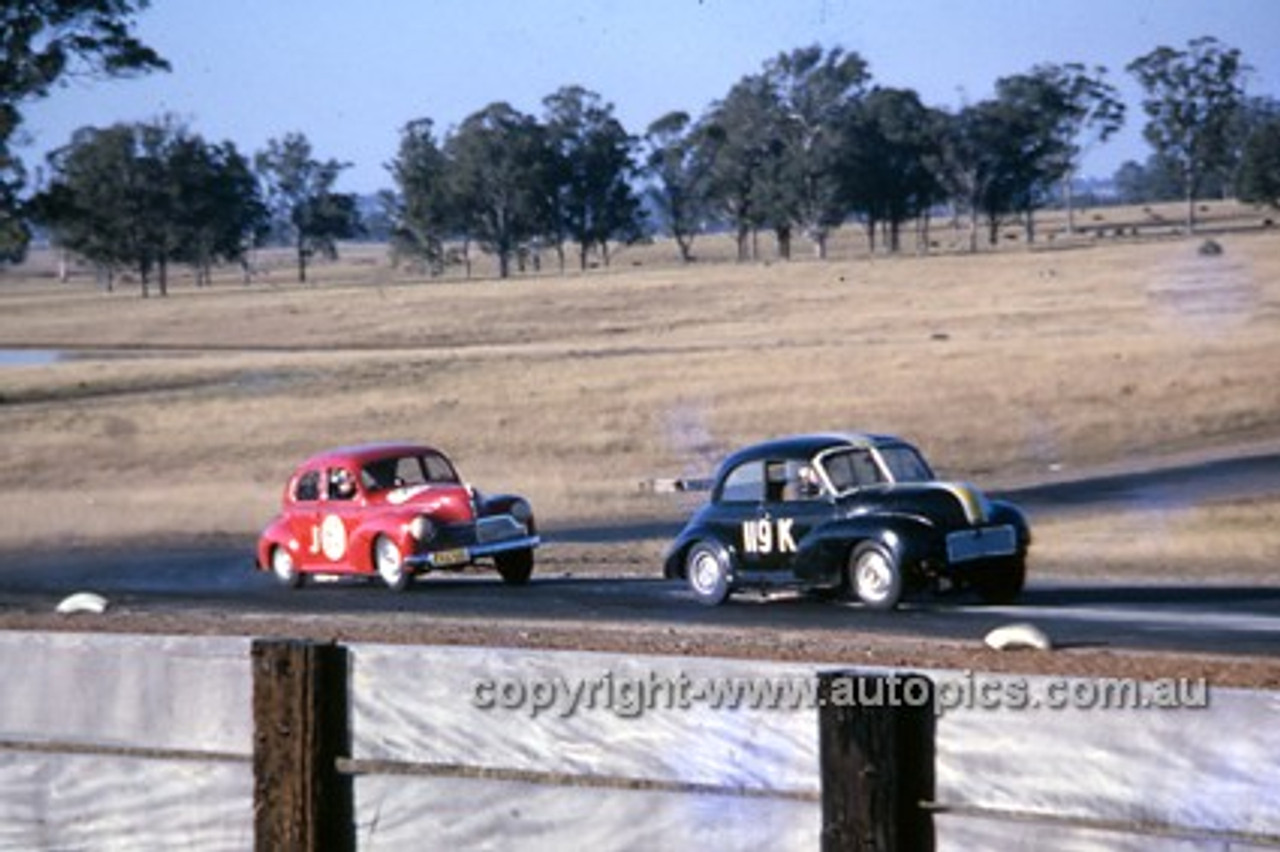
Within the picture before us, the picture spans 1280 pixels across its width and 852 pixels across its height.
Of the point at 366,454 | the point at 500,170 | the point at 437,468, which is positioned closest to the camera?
the point at 366,454

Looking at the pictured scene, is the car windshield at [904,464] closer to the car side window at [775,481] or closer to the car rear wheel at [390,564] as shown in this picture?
the car side window at [775,481]

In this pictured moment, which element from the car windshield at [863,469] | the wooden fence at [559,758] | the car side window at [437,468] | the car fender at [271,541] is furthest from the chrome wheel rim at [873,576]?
the wooden fence at [559,758]

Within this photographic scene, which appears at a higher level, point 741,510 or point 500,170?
point 500,170

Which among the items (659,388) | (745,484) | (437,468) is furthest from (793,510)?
(659,388)

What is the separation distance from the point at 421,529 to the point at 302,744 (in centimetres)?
1753

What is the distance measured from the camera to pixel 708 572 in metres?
20.0

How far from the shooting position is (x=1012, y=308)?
2451 inches

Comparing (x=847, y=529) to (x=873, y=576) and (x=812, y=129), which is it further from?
(x=812, y=129)

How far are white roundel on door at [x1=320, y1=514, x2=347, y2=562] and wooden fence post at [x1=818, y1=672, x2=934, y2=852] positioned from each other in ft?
63.6

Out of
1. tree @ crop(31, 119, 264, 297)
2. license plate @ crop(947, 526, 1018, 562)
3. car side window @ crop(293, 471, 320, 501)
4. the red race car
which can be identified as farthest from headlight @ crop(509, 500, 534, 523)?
tree @ crop(31, 119, 264, 297)

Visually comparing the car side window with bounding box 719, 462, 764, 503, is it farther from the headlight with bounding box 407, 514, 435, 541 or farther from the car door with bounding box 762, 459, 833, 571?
the headlight with bounding box 407, 514, 435, 541

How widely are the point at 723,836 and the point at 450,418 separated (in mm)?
39312

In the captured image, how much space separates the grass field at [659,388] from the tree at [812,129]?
14.3m

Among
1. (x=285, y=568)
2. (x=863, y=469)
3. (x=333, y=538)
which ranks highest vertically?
(x=863, y=469)
